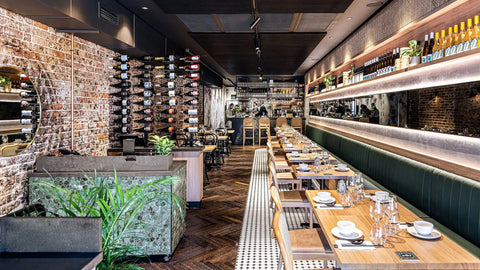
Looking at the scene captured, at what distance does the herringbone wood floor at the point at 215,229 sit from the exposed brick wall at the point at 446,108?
2.67 metres

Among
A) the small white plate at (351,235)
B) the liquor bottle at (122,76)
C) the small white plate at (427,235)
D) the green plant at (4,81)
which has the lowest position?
the small white plate at (351,235)

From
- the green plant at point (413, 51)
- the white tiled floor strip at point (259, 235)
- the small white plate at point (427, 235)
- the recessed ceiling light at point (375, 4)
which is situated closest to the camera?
the small white plate at point (427, 235)

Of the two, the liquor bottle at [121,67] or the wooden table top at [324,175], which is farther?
the liquor bottle at [121,67]

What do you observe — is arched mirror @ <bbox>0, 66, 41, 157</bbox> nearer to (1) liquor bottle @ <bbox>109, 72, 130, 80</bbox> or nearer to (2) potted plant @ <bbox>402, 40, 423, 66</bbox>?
(1) liquor bottle @ <bbox>109, 72, 130, 80</bbox>

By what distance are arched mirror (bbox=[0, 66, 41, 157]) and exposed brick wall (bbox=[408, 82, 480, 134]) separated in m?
4.47

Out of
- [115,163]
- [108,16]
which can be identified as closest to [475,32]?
[115,163]

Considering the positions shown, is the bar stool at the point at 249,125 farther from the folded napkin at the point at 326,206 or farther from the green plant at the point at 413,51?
the folded napkin at the point at 326,206

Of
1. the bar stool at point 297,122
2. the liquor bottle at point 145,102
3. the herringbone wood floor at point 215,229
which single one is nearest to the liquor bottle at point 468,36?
the herringbone wood floor at point 215,229

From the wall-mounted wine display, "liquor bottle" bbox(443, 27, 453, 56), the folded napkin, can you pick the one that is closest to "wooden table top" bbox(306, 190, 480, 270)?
the folded napkin

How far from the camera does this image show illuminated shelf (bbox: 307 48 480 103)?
3.17 m

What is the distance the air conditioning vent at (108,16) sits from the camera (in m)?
4.47

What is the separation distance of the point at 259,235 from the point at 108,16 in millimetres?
3551

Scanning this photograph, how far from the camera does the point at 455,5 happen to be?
3.57 metres

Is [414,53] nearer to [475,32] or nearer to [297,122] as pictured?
[475,32]
